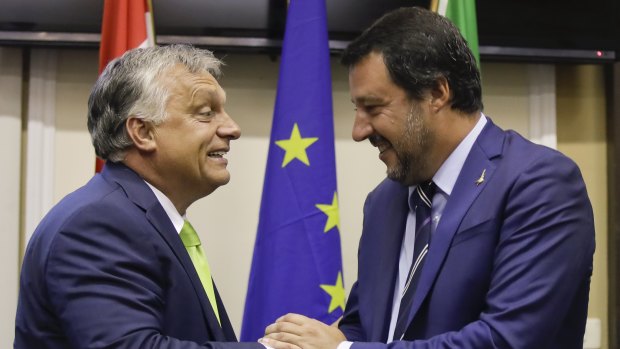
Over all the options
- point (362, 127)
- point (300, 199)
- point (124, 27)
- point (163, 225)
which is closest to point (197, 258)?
point (163, 225)

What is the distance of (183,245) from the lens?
72.4 inches

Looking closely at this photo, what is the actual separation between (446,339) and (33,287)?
86cm

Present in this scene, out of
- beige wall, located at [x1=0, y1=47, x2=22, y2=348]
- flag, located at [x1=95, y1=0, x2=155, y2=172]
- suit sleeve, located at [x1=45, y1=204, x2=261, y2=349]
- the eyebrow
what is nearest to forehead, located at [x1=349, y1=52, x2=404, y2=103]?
the eyebrow

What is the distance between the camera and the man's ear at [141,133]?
1862 millimetres

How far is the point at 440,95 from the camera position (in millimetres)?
2020

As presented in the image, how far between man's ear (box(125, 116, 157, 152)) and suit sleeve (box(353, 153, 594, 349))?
70 cm

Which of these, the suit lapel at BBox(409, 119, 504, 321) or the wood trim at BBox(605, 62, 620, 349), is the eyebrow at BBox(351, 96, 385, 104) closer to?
the suit lapel at BBox(409, 119, 504, 321)

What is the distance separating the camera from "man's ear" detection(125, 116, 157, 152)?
73.3 inches

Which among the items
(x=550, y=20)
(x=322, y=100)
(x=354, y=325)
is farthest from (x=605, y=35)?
(x=354, y=325)

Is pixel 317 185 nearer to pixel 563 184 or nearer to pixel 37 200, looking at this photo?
pixel 37 200

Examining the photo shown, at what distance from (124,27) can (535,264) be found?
75.6 inches

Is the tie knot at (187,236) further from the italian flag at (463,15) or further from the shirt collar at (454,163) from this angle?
the italian flag at (463,15)

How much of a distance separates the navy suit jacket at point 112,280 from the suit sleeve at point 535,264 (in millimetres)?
468

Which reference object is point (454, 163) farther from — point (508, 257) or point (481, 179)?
point (508, 257)
